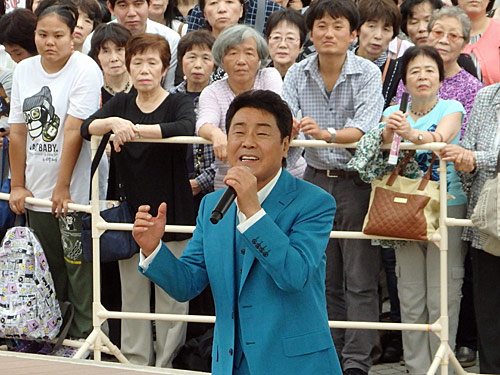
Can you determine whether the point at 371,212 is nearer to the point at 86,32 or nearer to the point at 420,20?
the point at 420,20

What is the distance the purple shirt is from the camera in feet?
20.6

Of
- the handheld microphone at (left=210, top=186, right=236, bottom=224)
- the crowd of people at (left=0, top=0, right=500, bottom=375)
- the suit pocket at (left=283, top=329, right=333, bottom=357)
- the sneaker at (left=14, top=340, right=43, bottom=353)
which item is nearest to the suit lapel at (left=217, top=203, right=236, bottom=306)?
the suit pocket at (left=283, top=329, right=333, bottom=357)

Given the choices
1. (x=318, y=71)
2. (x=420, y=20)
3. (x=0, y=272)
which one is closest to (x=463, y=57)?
(x=420, y=20)

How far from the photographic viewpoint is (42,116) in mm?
6582

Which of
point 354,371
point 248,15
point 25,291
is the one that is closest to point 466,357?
point 354,371

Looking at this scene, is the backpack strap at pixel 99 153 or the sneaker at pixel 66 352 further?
the sneaker at pixel 66 352

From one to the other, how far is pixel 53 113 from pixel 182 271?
121 inches

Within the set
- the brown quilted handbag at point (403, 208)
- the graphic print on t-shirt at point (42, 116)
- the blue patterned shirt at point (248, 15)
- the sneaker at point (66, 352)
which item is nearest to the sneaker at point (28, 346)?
the sneaker at point (66, 352)

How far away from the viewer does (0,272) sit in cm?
629

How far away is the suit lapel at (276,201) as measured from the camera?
12.1 feet

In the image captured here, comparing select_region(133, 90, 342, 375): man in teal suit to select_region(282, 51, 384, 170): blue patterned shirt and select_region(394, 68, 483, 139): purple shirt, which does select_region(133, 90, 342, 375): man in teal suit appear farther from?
select_region(394, 68, 483, 139): purple shirt

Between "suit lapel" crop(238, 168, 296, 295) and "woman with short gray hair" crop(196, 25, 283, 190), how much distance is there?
7.66ft

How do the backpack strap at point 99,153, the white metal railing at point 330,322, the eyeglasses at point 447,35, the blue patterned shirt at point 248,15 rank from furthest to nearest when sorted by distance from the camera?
the blue patterned shirt at point 248,15
the eyeglasses at point 447,35
the backpack strap at point 99,153
the white metal railing at point 330,322

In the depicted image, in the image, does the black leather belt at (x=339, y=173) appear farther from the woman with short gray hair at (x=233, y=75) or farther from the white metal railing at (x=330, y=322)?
the woman with short gray hair at (x=233, y=75)
